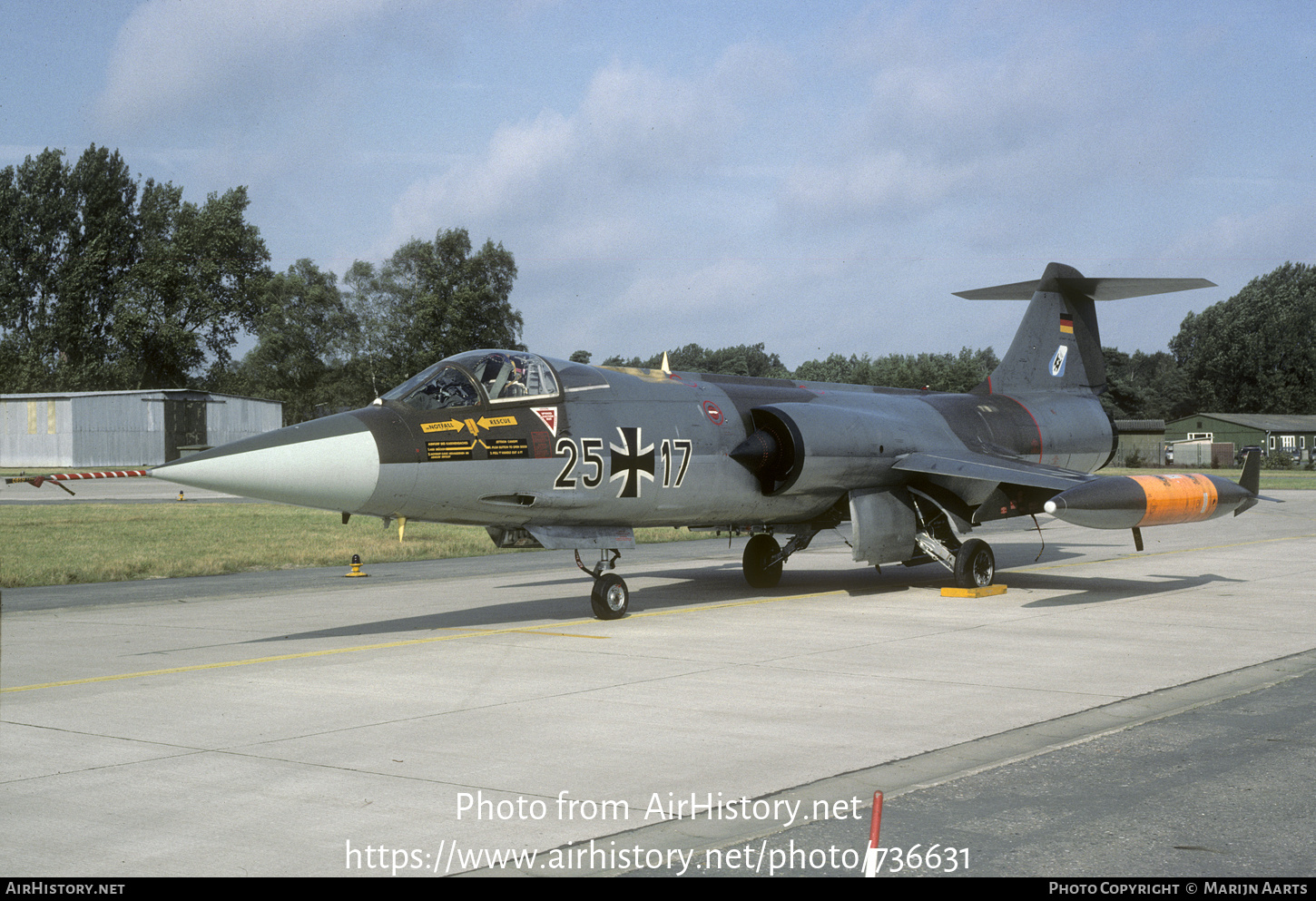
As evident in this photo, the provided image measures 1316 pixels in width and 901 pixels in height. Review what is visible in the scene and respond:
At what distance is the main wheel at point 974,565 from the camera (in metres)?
14.9

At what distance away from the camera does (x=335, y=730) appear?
23.9 ft

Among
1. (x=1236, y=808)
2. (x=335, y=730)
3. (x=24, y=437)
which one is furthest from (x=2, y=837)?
(x=24, y=437)

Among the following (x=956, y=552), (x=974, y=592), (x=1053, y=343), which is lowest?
(x=974, y=592)

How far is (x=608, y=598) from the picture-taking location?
1230cm

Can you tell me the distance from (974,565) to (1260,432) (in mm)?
80827

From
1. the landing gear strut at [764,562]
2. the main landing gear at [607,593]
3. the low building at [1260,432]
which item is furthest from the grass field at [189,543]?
the low building at [1260,432]

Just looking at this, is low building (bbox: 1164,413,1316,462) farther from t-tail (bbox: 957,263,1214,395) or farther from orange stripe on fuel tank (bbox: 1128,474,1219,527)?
orange stripe on fuel tank (bbox: 1128,474,1219,527)

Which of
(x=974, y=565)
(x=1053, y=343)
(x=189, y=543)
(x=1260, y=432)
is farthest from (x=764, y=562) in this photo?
(x=1260, y=432)

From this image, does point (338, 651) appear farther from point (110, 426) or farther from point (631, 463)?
point (110, 426)

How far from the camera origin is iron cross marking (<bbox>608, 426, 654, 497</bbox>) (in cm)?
1216

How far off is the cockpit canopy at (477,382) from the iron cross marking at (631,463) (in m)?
0.98

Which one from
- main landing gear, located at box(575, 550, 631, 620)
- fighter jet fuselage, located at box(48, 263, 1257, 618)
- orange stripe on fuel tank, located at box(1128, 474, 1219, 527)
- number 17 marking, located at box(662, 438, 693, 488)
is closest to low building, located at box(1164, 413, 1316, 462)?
fighter jet fuselage, located at box(48, 263, 1257, 618)

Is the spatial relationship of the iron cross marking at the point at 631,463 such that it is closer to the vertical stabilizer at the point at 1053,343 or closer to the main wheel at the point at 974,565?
the main wheel at the point at 974,565
